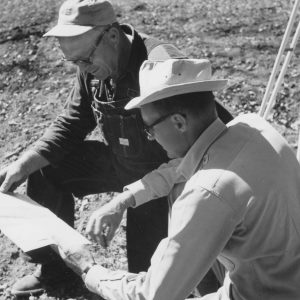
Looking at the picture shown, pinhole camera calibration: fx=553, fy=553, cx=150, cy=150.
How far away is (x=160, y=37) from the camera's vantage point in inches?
297

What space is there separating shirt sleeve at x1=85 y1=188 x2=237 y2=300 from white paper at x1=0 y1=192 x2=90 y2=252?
0.87 m

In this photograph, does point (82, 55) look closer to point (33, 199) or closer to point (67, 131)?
point (67, 131)

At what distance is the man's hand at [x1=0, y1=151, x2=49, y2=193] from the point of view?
3652 mm

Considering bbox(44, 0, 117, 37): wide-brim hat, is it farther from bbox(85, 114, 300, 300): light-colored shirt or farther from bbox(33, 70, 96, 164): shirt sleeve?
bbox(85, 114, 300, 300): light-colored shirt

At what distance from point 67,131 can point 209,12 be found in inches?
191

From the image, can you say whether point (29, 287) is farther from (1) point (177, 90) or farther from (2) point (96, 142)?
(1) point (177, 90)

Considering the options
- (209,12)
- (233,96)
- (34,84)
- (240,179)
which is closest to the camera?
(240,179)

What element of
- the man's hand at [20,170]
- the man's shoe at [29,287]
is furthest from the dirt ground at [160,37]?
the man's hand at [20,170]

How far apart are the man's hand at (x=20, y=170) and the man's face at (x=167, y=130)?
1.53m

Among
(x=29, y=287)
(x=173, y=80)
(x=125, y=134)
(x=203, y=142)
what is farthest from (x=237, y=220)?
(x=29, y=287)

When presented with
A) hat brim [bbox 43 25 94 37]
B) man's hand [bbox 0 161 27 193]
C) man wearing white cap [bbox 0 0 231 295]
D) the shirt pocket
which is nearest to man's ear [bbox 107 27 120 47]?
man wearing white cap [bbox 0 0 231 295]

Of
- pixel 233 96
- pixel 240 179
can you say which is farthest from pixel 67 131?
pixel 233 96

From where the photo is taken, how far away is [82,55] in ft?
11.1

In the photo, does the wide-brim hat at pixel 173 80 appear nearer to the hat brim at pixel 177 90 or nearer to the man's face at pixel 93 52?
the hat brim at pixel 177 90
